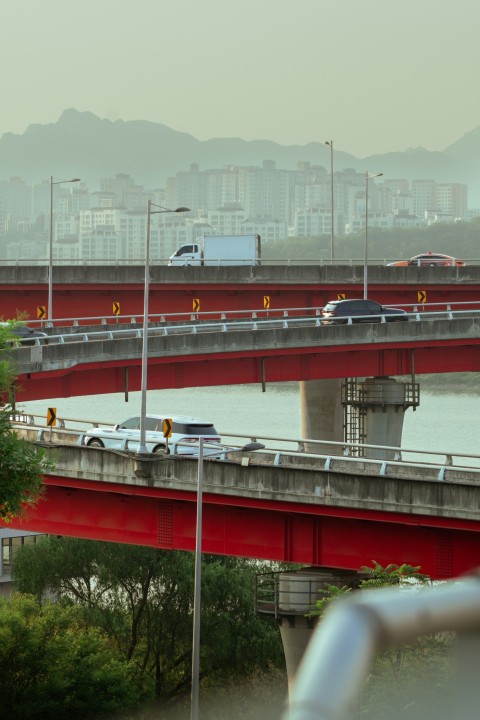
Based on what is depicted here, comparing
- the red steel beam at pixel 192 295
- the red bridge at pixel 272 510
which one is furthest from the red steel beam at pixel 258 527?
the red steel beam at pixel 192 295

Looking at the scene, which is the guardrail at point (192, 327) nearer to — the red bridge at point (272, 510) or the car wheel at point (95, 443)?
the car wheel at point (95, 443)

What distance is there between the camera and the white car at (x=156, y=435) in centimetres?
3703

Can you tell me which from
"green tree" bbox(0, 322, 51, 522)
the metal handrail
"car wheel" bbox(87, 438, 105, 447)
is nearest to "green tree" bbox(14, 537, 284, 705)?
the metal handrail

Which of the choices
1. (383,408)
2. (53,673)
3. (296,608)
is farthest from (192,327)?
(53,673)

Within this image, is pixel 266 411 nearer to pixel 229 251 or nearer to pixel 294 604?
pixel 229 251

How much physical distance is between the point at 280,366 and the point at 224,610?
34.6 ft

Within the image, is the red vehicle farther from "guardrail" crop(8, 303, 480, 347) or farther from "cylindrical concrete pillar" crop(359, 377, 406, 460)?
"guardrail" crop(8, 303, 480, 347)

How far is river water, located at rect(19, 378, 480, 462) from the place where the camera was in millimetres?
97188

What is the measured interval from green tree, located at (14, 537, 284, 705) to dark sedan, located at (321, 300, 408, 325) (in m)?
11.6

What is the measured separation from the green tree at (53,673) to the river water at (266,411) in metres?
49.3

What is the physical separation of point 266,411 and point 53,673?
82.8 metres

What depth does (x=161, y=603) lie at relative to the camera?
50.3m

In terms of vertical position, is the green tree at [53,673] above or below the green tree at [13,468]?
below

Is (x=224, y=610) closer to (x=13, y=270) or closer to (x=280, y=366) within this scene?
(x=280, y=366)
